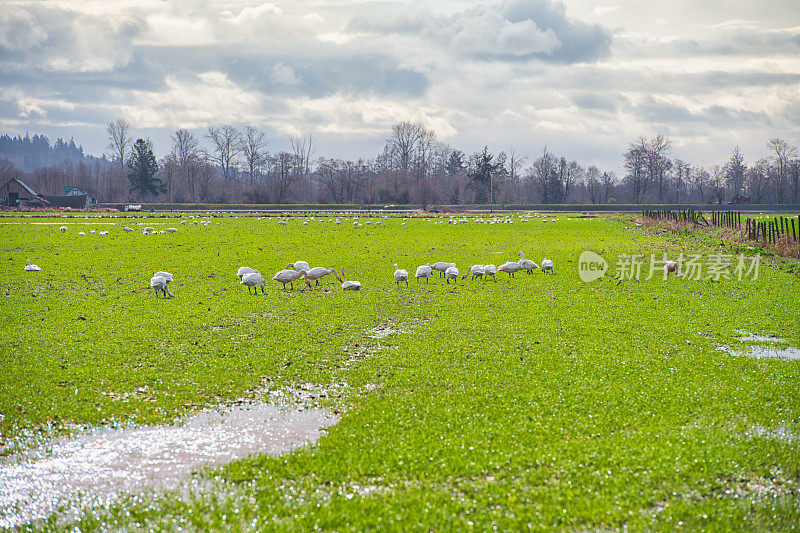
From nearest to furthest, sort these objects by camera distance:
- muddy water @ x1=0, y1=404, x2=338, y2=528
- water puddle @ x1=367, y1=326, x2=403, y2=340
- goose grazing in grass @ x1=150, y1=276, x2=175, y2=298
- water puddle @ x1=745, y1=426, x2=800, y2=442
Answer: muddy water @ x1=0, y1=404, x2=338, y2=528 < water puddle @ x1=745, y1=426, x2=800, y2=442 < water puddle @ x1=367, y1=326, x2=403, y2=340 < goose grazing in grass @ x1=150, y1=276, x2=175, y2=298

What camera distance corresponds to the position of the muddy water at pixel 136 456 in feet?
21.5

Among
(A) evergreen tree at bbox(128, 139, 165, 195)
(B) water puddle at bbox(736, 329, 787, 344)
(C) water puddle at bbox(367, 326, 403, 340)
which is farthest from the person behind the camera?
(A) evergreen tree at bbox(128, 139, 165, 195)

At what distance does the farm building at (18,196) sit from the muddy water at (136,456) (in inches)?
4342

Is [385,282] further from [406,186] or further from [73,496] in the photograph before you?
[406,186]

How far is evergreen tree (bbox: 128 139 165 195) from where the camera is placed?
4892 inches

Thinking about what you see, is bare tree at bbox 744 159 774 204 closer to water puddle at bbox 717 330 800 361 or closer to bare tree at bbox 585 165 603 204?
bare tree at bbox 585 165 603 204

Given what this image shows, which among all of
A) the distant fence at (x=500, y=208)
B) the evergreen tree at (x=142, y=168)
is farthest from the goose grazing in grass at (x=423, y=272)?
the evergreen tree at (x=142, y=168)

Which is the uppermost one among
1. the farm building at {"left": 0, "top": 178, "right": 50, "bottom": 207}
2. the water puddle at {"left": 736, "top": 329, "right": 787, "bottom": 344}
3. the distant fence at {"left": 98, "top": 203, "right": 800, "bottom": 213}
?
the farm building at {"left": 0, "top": 178, "right": 50, "bottom": 207}

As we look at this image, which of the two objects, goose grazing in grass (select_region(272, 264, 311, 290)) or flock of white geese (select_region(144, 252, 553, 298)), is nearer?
flock of white geese (select_region(144, 252, 553, 298))

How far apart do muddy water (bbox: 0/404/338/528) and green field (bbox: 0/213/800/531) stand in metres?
0.40

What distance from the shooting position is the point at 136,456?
7504mm

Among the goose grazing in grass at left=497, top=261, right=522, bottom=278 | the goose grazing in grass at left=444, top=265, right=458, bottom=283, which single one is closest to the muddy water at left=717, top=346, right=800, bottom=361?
the goose grazing in grass at left=444, top=265, right=458, bottom=283

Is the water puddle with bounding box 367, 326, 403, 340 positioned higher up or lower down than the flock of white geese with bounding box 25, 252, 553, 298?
lower down

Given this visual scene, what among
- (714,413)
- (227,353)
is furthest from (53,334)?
(714,413)
